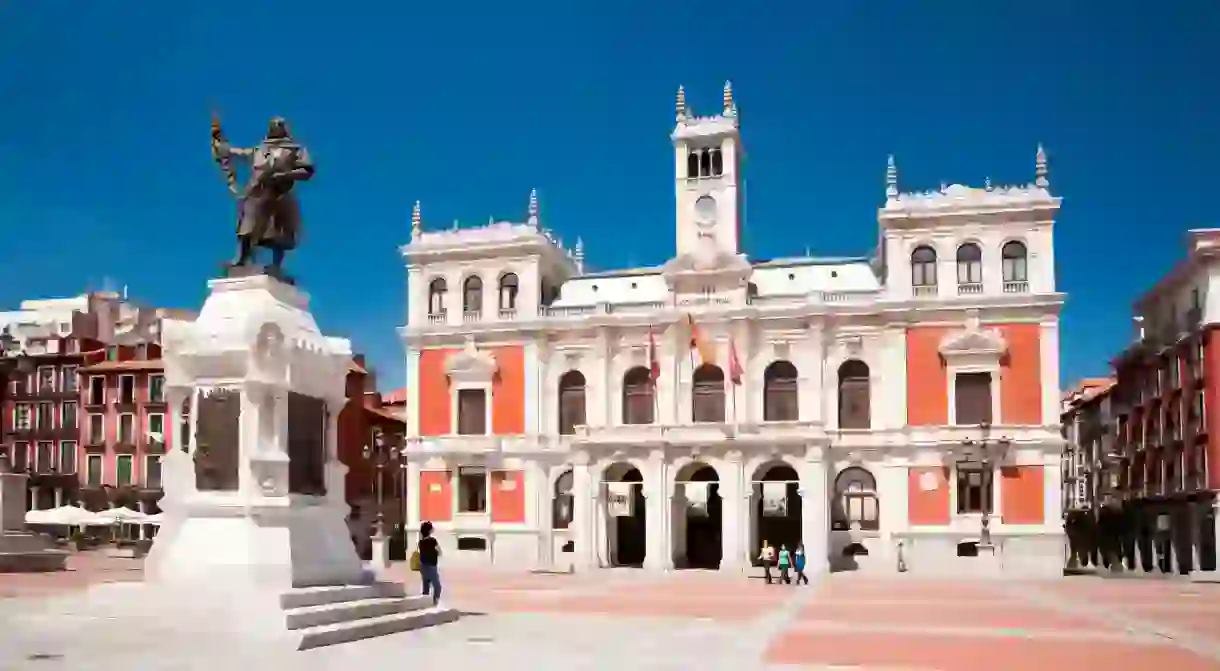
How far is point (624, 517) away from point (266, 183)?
4033 cm

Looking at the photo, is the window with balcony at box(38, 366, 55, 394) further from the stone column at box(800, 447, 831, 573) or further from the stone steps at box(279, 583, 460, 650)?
the stone steps at box(279, 583, 460, 650)

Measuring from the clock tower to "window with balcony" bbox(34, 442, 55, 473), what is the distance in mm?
41827

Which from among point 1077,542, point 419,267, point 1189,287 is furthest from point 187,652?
point 1077,542

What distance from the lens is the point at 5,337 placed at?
6644cm

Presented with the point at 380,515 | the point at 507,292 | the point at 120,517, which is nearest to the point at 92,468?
the point at 120,517

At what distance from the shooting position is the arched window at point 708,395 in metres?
55.3

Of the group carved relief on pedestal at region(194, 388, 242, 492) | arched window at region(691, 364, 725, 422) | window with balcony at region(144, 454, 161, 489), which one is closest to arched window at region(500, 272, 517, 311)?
arched window at region(691, 364, 725, 422)

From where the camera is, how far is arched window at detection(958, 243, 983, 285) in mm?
53156

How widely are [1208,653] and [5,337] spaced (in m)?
62.4

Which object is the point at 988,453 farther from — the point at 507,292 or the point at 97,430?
the point at 97,430

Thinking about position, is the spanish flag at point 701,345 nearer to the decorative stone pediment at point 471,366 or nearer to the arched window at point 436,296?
the decorative stone pediment at point 471,366

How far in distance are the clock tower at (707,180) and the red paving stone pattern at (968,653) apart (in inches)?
1476

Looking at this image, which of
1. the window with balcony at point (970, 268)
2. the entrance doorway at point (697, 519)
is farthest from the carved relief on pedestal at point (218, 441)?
the window with balcony at point (970, 268)

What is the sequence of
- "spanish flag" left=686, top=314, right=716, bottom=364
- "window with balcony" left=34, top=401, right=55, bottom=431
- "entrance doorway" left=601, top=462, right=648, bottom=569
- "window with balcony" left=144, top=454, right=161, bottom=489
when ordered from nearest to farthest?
1. "spanish flag" left=686, top=314, right=716, bottom=364
2. "entrance doorway" left=601, top=462, right=648, bottom=569
3. "window with balcony" left=144, top=454, right=161, bottom=489
4. "window with balcony" left=34, top=401, right=55, bottom=431
